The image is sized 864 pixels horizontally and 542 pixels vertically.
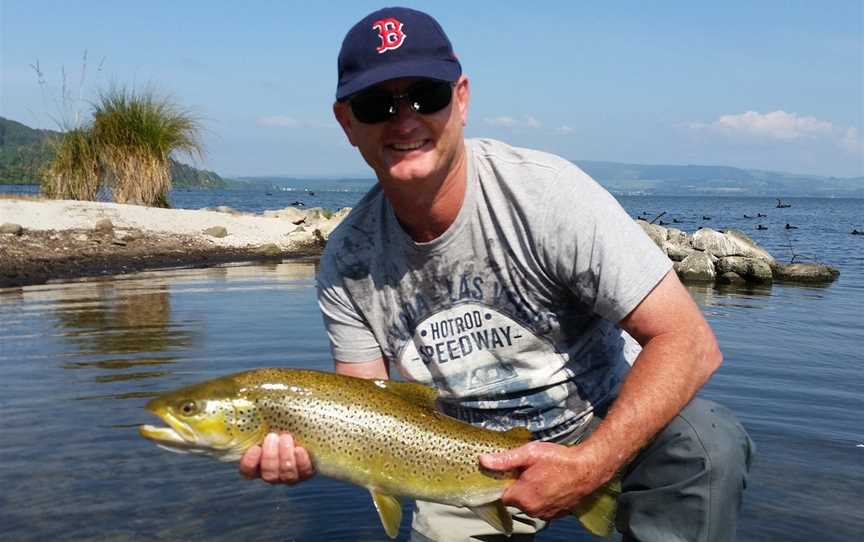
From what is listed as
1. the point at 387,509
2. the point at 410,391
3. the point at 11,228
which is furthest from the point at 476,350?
the point at 11,228

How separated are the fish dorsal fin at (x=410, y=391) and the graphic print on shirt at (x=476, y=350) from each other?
0.40m

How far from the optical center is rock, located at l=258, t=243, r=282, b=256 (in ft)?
72.9

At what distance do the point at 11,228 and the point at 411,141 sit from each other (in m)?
15.7

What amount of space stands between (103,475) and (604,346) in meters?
3.74

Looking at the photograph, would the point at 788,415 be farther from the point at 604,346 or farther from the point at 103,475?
the point at 103,475

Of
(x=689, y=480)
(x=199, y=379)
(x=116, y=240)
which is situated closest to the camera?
(x=689, y=480)

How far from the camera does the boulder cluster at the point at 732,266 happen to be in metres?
20.5

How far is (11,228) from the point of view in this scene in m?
17.3

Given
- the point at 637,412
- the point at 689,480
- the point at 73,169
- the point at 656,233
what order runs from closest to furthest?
the point at 637,412
the point at 689,480
the point at 73,169
the point at 656,233

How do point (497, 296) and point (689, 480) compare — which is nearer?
point (689, 480)

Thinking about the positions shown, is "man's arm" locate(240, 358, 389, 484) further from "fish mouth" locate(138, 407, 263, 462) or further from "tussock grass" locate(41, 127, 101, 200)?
"tussock grass" locate(41, 127, 101, 200)

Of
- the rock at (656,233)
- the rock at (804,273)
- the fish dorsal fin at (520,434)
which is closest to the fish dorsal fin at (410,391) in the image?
the fish dorsal fin at (520,434)

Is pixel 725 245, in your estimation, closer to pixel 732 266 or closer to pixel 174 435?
pixel 732 266

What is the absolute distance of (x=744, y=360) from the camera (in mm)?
10016
